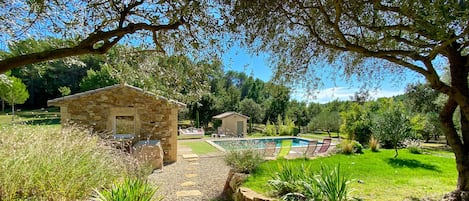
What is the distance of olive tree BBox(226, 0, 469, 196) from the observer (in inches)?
109

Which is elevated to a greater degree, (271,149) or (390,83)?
(390,83)

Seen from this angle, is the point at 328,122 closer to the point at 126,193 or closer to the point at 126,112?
the point at 126,112

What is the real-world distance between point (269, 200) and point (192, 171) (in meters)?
5.02

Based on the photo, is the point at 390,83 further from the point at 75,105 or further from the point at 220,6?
the point at 75,105

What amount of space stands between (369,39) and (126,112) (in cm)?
911

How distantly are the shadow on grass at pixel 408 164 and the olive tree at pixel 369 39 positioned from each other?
3930 millimetres

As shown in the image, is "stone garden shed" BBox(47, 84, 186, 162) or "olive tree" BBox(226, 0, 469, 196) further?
"stone garden shed" BBox(47, 84, 186, 162)

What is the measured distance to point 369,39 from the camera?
4352 millimetres

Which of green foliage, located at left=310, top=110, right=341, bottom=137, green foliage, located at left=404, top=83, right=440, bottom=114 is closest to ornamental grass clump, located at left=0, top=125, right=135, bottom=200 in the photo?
green foliage, located at left=404, top=83, right=440, bottom=114

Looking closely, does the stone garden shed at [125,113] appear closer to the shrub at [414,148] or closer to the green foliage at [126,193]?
the green foliage at [126,193]

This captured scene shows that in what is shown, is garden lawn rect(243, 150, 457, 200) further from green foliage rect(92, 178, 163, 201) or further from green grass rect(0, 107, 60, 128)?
green grass rect(0, 107, 60, 128)

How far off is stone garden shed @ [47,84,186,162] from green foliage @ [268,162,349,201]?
6.38m

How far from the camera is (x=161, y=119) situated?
10.9 meters

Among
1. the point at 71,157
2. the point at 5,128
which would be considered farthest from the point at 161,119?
the point at 71,157
